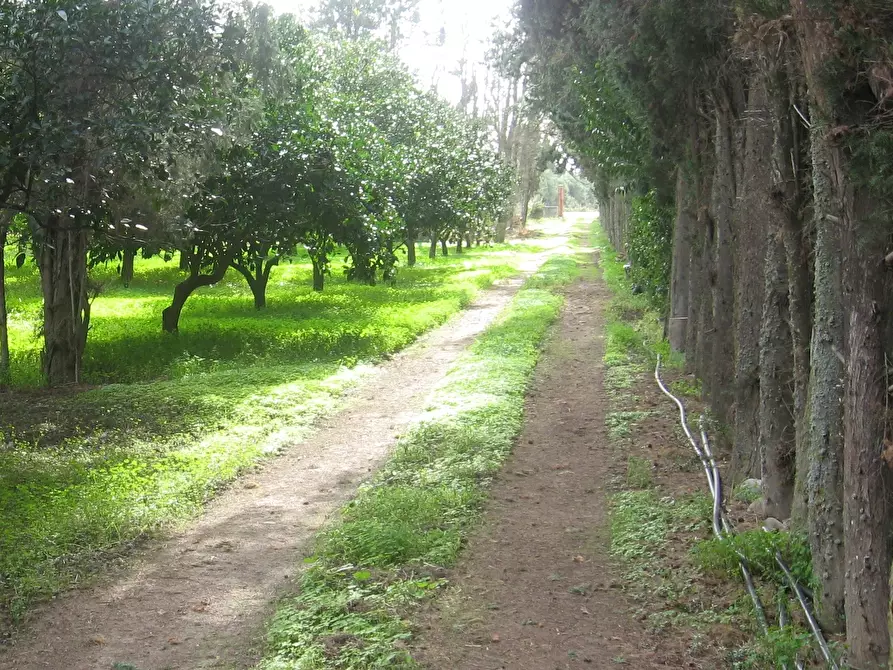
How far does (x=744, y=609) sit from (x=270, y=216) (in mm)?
12953

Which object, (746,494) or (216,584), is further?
(746,494)

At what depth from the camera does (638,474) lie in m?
8.21

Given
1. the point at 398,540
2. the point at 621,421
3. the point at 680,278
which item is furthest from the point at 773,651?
the point at 680,278

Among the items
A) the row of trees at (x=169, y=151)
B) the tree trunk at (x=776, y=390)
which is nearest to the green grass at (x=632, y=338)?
the row of trees at (x=169, y=151)

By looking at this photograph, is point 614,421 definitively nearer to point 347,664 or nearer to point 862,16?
point 347,664

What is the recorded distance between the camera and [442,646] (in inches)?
203

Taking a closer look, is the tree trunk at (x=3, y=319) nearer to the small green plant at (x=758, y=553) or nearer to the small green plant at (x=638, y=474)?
the small green plant at (x=638, y=474)

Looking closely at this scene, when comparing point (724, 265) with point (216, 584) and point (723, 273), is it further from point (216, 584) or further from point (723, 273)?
point (216, 584)

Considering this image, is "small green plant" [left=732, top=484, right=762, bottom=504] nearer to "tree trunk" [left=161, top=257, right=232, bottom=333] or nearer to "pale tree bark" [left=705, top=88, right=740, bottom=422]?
"pale tree bark" [left=705, top=88, right=740, bottom=422]

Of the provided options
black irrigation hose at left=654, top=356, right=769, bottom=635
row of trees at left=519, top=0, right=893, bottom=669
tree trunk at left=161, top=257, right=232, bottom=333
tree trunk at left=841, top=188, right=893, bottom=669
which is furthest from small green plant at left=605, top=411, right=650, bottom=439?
tree trunk at left=161, top=257, right=232, bottom=333

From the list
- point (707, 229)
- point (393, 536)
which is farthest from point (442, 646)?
point (707, 229)

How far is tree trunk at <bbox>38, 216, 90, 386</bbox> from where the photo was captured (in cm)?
1355

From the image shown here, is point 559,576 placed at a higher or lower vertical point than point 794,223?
lower

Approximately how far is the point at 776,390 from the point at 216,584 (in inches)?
167
